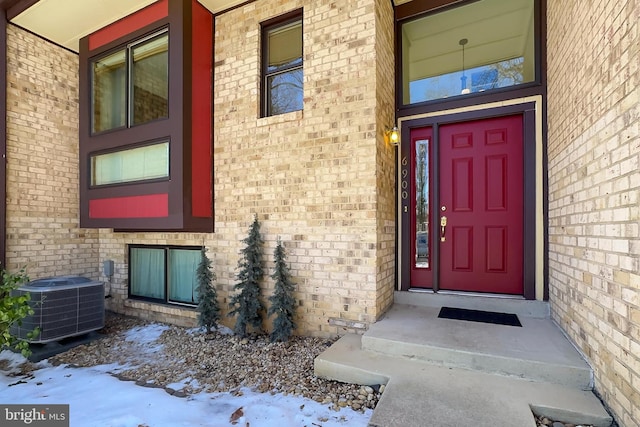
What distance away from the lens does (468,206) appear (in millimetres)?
3641

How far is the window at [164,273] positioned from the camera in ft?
14.7

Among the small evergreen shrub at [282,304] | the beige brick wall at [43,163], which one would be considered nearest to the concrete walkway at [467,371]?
the small evergreen shrub at [282,304]

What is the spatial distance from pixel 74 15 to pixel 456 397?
6.18 metres

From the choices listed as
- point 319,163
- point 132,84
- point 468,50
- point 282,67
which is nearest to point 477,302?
point 319,163

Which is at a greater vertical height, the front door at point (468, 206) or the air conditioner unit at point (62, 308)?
the front door at point (468, 206)

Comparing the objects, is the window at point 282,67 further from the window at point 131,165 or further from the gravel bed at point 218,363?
the gravel bed at point 218,363

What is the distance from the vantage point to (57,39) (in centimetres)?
482

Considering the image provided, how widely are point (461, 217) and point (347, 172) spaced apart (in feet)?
4.84

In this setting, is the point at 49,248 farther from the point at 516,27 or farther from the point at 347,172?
the point at 516,27

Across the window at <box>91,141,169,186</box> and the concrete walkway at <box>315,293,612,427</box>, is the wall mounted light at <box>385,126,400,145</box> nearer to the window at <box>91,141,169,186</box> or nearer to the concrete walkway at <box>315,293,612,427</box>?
the concrete walkway at <box>315,293,612,427</box>

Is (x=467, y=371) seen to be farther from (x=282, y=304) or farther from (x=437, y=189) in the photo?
(x=437, y=189)

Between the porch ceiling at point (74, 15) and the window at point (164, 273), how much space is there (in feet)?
10.7

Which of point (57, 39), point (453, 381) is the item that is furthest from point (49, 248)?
point (453, 381)

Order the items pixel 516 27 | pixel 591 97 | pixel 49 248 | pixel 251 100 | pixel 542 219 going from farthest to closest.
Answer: pixel 49 248 → pixel 251 100 → pixel 516 27 → pixel 542 219 → pixel 591 97
